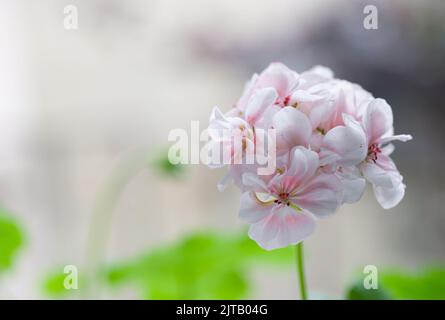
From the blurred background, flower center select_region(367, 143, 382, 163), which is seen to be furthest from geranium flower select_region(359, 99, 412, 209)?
the blurred background

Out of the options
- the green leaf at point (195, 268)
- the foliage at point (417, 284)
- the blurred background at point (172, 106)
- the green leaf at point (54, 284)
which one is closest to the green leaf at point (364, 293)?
the foliage at point (417, 284)

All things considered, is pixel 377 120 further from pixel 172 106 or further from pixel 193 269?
pixel 172 106

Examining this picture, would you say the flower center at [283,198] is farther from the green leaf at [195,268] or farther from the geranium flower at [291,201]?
the green leaf at [195,268]

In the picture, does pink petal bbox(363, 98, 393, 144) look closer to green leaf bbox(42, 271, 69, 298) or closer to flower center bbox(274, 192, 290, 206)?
flower center bbox(274, 192, 290, 206)

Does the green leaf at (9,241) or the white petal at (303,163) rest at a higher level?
the green leaf at (9,241)
